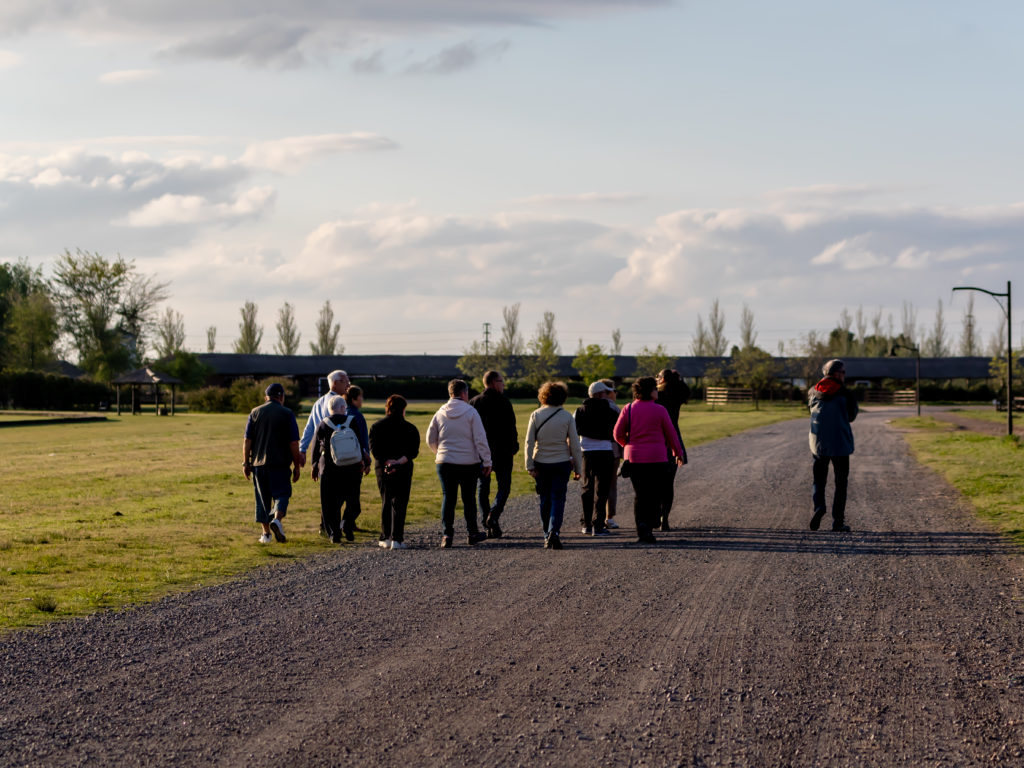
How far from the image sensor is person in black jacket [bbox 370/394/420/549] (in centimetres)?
1110

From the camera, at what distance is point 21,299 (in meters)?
83.6

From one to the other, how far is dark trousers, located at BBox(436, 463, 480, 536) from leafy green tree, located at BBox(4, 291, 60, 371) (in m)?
74.6

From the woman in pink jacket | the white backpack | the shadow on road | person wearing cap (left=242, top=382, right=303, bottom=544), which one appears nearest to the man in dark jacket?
the shadow on road

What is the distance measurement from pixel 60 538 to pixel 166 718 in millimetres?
7701

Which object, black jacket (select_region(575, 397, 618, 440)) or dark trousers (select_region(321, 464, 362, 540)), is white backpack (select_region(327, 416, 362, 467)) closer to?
dark trousers (select_region(321, 464, 362, 540))

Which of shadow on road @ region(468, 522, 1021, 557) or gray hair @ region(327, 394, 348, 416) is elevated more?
gray hair @ region(327, 394, 348, 416)

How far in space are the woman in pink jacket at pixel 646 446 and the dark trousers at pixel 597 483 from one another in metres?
0.50

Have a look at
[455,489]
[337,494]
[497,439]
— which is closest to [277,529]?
[337,494]

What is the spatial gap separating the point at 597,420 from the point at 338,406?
116 inches

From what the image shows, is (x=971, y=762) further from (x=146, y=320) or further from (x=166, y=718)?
(x=146, y=320)

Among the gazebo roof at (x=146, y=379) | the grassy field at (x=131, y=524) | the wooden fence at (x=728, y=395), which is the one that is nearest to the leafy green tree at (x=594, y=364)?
the wooden fence at (x=728, y=395)

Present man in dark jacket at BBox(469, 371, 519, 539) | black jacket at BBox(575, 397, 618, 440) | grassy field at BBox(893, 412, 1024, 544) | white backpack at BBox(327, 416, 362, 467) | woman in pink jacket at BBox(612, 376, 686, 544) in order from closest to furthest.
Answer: woman in pink jacket at BBox(612, 376, 686, 544) < white backpack at BBox(327, 416, 362, 467) < man in dark jacket at BBox(469, 371, 519, 539) < black jacket at BBox(575, 397, 618, 440) < grassy field at BBox(893, 412, 1024, 544)

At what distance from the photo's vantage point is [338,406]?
11.5 meters

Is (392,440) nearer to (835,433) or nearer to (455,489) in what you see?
(455,489)
